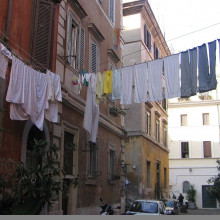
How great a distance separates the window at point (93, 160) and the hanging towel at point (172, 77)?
14.4ft

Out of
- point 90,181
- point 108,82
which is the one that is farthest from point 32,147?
point 90,181

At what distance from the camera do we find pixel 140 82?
13094mm

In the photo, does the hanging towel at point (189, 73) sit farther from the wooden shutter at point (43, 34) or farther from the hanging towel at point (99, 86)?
the wooden shutter at point (43, 34)

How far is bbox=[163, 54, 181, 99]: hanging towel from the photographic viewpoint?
40.0 feet

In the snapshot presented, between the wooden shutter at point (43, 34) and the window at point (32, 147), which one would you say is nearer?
the window at point (32, 147)

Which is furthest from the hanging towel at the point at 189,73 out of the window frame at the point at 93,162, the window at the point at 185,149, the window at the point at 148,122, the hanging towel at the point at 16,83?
the window at the point at 185,149

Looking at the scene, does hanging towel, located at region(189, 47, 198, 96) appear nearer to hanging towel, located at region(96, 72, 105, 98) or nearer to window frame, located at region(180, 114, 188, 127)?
hanging towel, located at region(96, 72, 105, 98)

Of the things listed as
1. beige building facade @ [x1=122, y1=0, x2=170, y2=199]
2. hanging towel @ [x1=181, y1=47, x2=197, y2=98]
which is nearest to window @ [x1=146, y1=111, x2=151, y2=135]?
beige building facade @ [x1=122, y1=0, x2=170, y2=199]

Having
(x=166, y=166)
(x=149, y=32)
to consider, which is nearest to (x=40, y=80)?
(x=149, y=32)

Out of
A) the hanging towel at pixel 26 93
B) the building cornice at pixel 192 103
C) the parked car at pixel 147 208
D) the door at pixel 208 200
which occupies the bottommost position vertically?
the door at pixel 208 200

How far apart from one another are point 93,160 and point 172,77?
528cm

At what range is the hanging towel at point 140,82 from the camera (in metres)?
12.9

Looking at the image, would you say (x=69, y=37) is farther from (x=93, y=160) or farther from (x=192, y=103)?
(x=192, y=103)

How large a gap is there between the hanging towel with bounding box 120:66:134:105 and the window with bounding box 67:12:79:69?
78.9 inches
